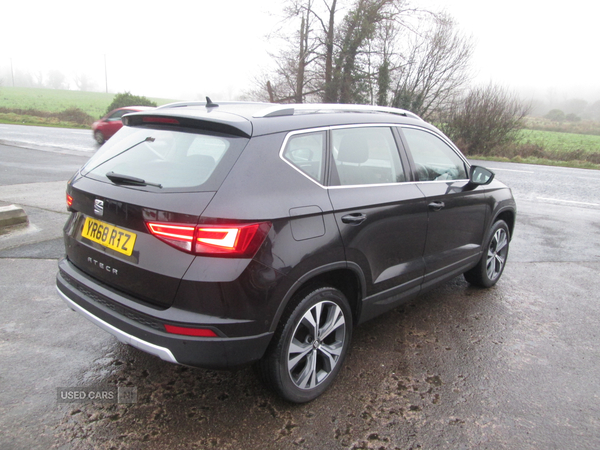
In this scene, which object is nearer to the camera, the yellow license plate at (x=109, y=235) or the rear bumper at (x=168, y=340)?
the rear bumper at (x=168, y=340)

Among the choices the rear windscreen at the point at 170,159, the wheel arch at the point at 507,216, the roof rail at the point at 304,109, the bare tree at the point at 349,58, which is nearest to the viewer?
the rear windscreen at the point at 170,159

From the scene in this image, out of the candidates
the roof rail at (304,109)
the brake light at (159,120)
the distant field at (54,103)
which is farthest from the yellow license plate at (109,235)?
the distant field at (54,103)

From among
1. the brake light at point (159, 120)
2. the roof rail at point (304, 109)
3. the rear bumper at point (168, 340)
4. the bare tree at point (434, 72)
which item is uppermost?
the bare tree at point (434, 72)

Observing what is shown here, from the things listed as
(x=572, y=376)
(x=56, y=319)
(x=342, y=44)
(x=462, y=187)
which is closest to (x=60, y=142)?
(x=342, y=44)

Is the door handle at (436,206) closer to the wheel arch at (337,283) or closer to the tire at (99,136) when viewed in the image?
the wheel arch at (337,283)

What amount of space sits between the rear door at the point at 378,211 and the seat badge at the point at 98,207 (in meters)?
1.30

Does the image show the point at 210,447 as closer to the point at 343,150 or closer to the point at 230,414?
the point at 230,414

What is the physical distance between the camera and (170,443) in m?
2.32

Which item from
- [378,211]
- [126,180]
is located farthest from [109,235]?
[378,211]

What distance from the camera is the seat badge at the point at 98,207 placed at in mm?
2529

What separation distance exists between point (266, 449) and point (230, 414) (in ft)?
1.13

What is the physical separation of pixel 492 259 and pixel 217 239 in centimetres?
341

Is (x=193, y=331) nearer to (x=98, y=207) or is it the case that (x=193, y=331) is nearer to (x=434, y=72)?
(x=98, y=207)

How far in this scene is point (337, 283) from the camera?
2.86 m
